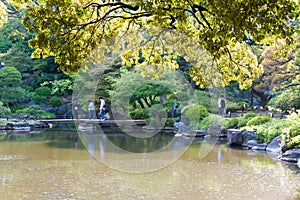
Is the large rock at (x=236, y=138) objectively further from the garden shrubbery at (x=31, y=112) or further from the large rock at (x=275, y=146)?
the garden shrubbery at (x=31, y=112)

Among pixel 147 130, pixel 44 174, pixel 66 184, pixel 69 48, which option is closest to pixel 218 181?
pixel 66 184

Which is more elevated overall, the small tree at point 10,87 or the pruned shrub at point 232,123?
the small tree at point 10,87

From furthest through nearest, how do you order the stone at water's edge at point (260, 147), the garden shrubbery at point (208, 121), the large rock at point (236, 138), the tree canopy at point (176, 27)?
1. the garden shrubbery at point (208, 121)
2. the large rock at point (236, 138)
3. the stone at water's edge at point (260, 147)
4. the tree canopy at point (176, 27)

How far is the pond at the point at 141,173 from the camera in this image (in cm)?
608

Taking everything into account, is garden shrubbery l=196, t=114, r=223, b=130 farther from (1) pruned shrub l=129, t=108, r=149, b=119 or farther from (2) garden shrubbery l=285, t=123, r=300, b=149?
(2) garden shrubbery l=285, t=123, r=300, b=149

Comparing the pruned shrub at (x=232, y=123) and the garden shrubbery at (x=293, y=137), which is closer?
the garden shrubbery at (x=293, y=137)

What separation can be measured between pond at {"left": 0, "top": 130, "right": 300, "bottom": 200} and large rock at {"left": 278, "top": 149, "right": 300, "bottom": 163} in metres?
0.30

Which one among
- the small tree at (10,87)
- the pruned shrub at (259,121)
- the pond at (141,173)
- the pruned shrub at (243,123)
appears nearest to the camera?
the pond at (141,173)

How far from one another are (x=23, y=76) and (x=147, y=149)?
54.9 feet

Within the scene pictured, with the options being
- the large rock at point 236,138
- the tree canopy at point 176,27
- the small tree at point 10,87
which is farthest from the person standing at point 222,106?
the small tree at point 10,87

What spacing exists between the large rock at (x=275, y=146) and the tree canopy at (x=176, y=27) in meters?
5.21

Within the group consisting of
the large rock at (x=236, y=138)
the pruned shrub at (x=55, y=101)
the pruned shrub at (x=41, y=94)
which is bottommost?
the large rock at (x=236, y=138)

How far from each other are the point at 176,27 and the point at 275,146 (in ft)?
22.2

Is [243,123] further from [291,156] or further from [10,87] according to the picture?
[10,87]
